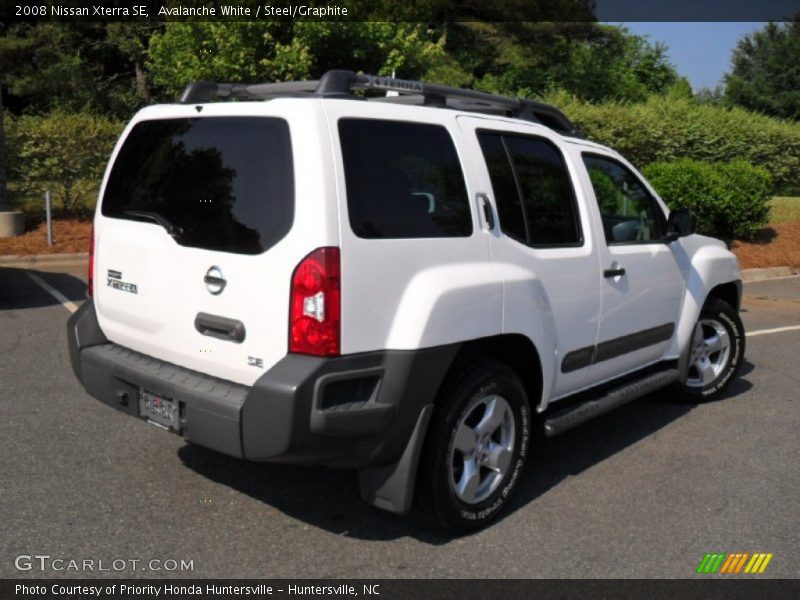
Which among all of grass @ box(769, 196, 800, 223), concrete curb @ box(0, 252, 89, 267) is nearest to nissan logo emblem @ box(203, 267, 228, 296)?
concrete curb @ box(0, 252, 89, 267)

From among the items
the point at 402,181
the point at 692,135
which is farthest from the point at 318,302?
the point at 692,135

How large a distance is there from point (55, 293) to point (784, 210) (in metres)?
15.7

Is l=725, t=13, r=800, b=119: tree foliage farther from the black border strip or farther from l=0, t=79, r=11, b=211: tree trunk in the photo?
the black border strip

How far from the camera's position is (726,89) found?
173 ft

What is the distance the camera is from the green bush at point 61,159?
16.4m

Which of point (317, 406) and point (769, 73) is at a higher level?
point (769, 73)

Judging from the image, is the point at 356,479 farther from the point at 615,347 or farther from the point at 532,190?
the point at 532,190

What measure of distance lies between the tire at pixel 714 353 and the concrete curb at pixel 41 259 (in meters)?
10.2

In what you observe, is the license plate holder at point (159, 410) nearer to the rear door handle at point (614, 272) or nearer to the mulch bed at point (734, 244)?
the rear door handle at point (614, 272)

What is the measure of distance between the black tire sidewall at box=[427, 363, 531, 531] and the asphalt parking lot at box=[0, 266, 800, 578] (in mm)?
115

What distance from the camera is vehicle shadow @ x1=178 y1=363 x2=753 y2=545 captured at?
403 cm

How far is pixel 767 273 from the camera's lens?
14.1m
